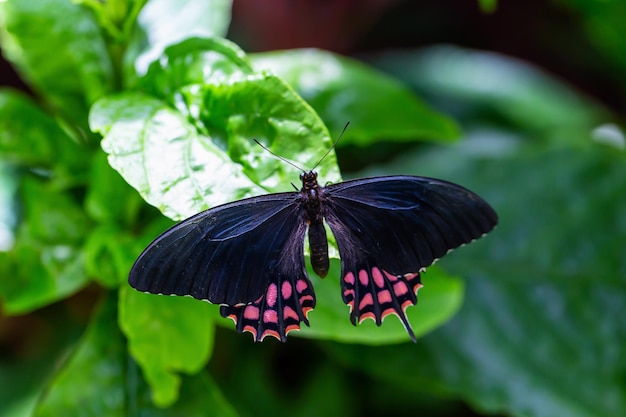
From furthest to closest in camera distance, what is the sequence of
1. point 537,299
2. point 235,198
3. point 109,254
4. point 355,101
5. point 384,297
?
point 537,299 → point 355,101 → point 109,254 → point 384,297 → point 235,198

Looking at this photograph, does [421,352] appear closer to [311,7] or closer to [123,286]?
[123,286]

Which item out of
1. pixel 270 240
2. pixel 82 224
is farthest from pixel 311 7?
pixel 270 240

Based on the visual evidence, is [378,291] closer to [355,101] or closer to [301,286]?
[301,286]

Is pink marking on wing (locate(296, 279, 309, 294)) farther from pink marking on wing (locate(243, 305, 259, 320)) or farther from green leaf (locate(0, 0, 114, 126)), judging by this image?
green leaf (locate(0, 0, 114, 126))

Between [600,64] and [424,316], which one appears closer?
[424,316]

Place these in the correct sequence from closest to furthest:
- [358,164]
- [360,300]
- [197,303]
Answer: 1. [360,300]
2. [197,303]
3. [358,164]

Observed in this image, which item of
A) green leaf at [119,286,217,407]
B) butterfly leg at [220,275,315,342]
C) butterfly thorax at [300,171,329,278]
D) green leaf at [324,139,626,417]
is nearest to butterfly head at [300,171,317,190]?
butterfly thorax at [300,171,329,278]

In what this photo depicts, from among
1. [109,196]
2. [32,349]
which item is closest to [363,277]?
[109,196]
